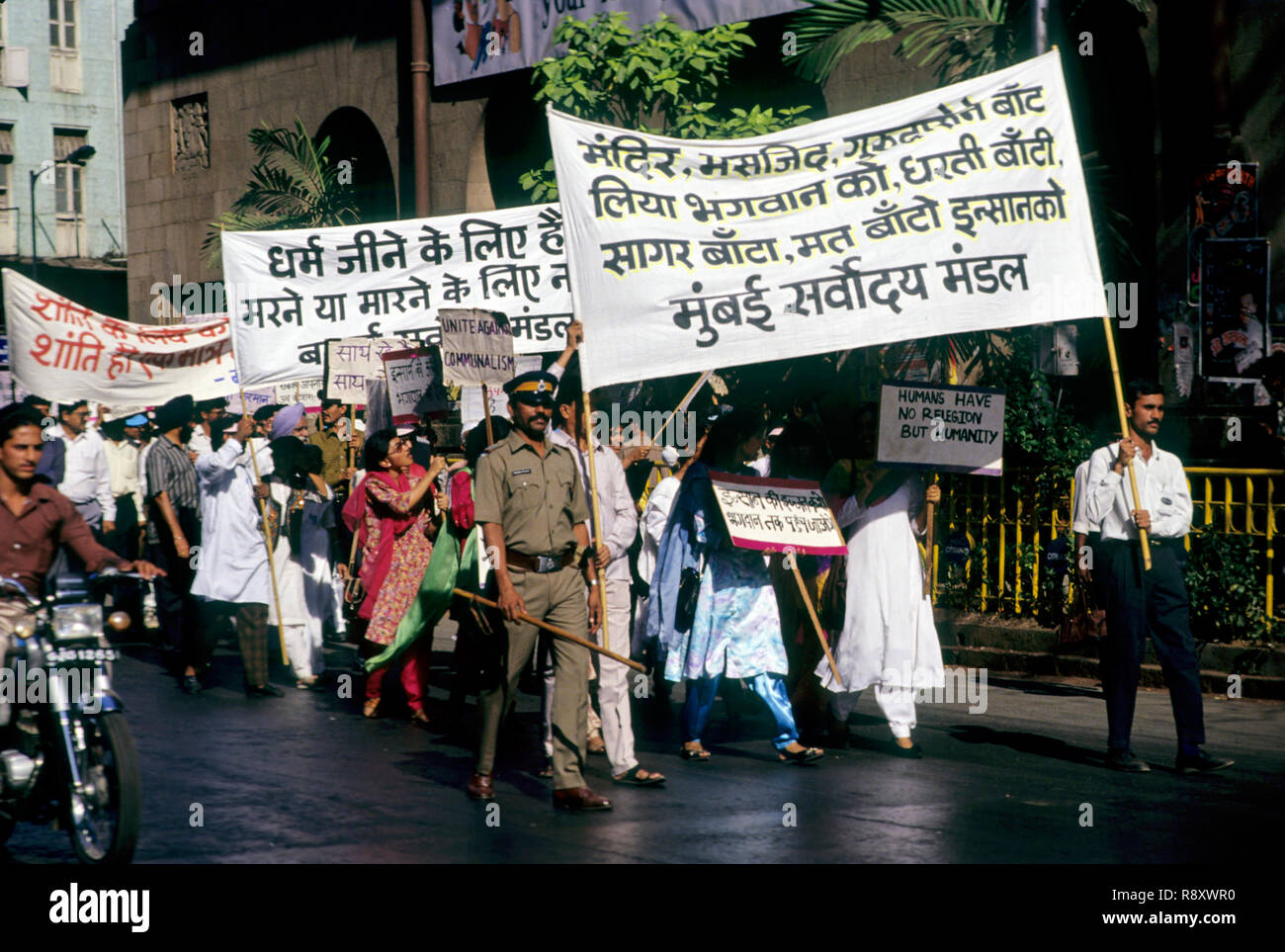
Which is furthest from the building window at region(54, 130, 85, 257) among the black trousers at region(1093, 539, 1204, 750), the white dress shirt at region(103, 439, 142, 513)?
the black trousers at region(1093, 539, 1204, 750)

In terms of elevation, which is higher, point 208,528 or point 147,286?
point 147,286

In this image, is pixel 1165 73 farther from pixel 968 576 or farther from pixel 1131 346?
pixel 968 576

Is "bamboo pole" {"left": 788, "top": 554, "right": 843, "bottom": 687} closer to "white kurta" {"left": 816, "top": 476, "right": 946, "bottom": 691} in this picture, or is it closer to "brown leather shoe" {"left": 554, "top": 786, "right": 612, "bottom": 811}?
"white kurta" {"left": 816, "top": 476, "right": 946, "bottom": 691}

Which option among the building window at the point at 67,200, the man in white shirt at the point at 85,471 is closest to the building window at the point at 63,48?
the building window at the point at 67,200

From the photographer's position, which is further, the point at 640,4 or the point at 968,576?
the point at 640,4

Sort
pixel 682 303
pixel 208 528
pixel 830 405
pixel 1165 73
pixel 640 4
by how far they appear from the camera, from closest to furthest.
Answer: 1. pixel 682 303
2. pixel 208 528
3. pixel 830 405
4. pixel 1165 73
5. pixel 640 4

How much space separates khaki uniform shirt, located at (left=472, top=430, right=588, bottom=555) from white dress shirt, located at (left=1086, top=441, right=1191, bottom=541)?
2.73 meters

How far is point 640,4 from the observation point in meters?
18.0

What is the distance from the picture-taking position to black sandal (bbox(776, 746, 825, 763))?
27.2 ft

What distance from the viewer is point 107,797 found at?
5.88 m

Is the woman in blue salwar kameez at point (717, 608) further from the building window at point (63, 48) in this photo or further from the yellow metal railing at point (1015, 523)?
the building window at point (63, 48)
